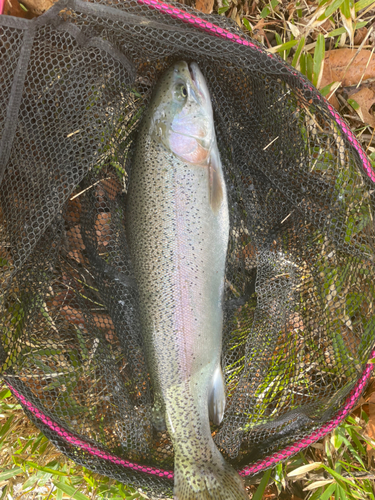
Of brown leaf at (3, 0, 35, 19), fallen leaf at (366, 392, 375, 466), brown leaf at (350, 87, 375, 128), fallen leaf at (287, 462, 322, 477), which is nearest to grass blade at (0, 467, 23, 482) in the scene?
fallen leaf at (287, 462, 322, 477)

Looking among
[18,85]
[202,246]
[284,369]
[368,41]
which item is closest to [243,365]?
[284,369]

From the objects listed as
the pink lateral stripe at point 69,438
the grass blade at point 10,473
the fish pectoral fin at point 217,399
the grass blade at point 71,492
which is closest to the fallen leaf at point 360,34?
the fish pectoral fin at point 217,399

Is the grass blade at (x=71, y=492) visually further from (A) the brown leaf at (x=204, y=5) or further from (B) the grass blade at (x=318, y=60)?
(A) the brown leaf at (x=204, y=5)

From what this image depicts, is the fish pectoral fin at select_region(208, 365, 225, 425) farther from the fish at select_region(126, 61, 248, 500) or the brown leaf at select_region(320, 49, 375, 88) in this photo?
the brown leaf at select_region(320, 49, 375, 88)

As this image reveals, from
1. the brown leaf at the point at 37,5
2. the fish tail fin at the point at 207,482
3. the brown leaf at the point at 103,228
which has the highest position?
the brown leaf at the point at 37,5

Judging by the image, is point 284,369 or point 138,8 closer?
point 138,8

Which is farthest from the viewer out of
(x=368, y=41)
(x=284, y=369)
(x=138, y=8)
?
(x=368, y=41)

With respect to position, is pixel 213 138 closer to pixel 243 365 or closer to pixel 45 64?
pixel 45 64
